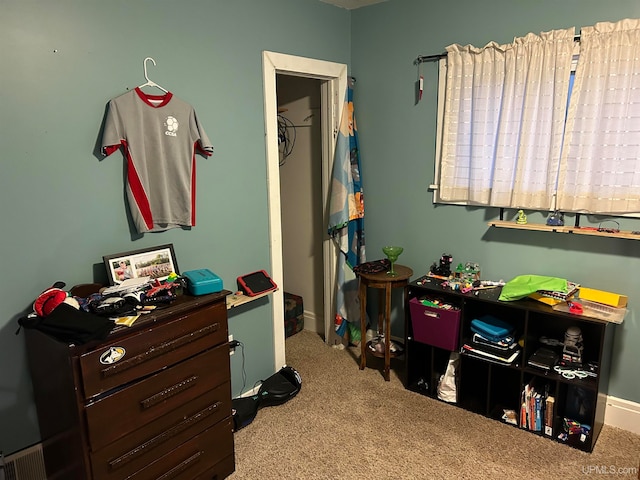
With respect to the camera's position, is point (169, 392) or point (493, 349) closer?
point (169, 392)

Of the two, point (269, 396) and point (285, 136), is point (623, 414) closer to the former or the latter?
point (269, 396)

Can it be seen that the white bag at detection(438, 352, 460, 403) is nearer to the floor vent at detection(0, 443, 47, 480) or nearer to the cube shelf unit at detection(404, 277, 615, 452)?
the cube shelf unit at detection(404, 277, 615, 452)

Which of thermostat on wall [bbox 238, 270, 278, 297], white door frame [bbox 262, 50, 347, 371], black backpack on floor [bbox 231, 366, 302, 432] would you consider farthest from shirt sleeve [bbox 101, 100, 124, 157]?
black backpack on floor [bbox 231, 366, 302, 432]

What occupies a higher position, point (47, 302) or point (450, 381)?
point (47, 302)

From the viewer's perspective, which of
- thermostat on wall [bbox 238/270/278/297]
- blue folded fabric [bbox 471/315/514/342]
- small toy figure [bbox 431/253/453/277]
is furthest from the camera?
small toy figure [bbox 431/253/453/277]

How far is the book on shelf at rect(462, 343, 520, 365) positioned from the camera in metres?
2.55

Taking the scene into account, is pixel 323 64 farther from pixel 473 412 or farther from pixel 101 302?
pixel 473 412

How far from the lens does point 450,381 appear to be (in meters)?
2.83

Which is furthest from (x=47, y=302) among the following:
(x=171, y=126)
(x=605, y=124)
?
(x=605, y=124)

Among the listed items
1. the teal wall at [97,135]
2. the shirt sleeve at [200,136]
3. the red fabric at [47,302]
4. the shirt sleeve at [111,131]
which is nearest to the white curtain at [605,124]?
the teal wall at [97,135]

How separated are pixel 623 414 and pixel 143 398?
251 cm

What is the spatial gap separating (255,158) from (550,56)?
1744 millimetres

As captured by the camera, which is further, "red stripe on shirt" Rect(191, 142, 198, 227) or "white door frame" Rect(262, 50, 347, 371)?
"white door frame" Rect(262, 50, 347, 371)

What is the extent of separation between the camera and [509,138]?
2.71 metres
